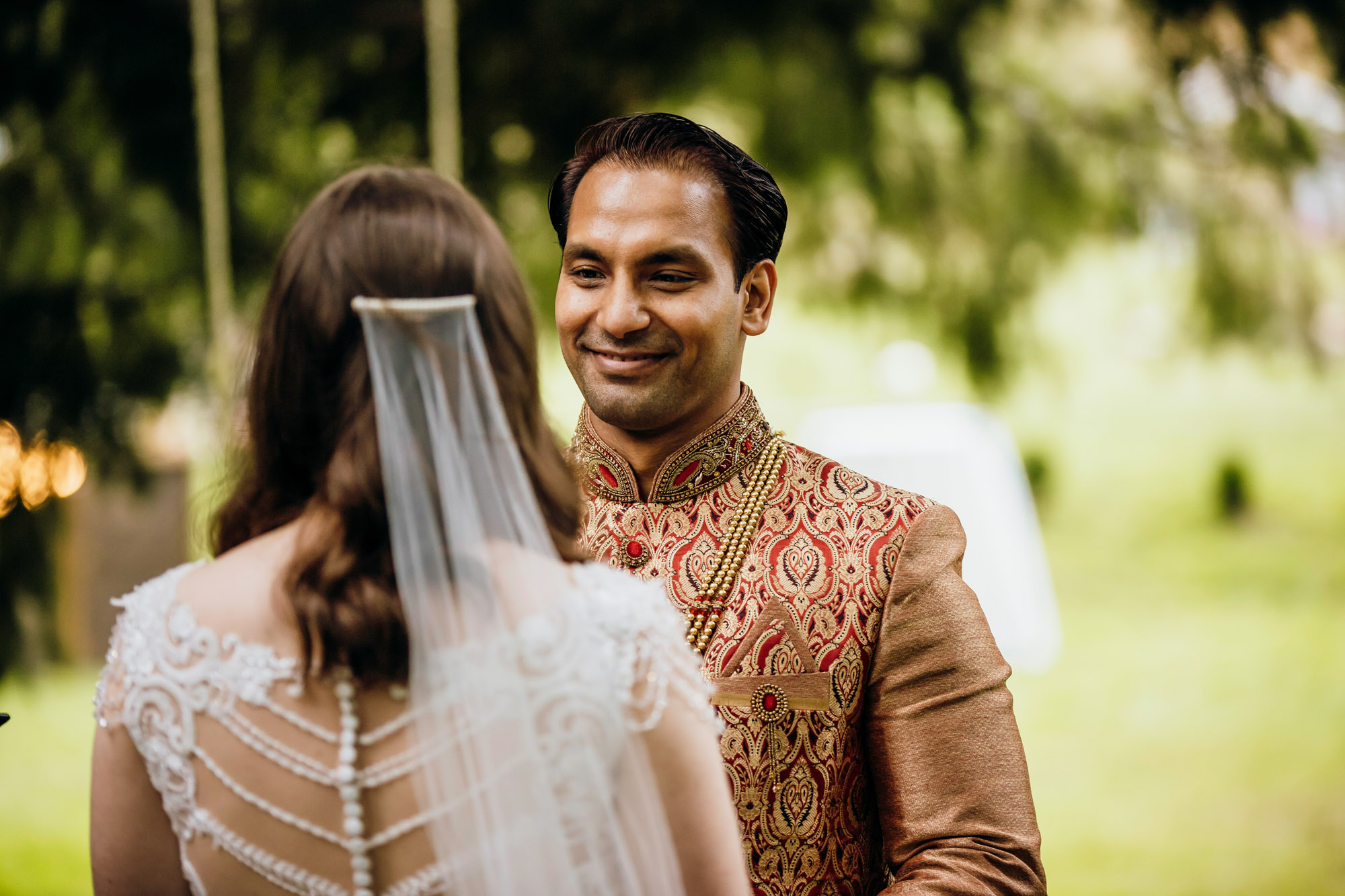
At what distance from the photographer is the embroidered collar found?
1786 millimetres

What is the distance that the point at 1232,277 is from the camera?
5281mm

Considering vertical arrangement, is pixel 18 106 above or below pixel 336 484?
above

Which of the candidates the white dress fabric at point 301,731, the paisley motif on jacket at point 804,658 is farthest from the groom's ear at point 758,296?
the white dress fabric at point 301,731

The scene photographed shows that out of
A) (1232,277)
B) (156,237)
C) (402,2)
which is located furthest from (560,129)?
(1232,277)

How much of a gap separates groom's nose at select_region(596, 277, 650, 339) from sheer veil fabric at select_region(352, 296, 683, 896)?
50 cm

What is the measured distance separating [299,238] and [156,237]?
3809 millimetres

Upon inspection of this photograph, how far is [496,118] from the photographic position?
4.47m

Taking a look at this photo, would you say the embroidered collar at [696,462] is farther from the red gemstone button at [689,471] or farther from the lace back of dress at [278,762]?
the lace back of dress at [278,762]

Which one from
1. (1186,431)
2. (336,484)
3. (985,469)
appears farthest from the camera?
(1186,431)

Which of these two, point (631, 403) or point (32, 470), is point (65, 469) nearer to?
point (32, 470)

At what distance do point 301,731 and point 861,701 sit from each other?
0.83 m

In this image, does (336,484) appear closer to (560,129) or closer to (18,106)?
(560,129)

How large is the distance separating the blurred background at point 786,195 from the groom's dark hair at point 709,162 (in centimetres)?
219

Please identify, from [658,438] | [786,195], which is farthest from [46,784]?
[658,438]
